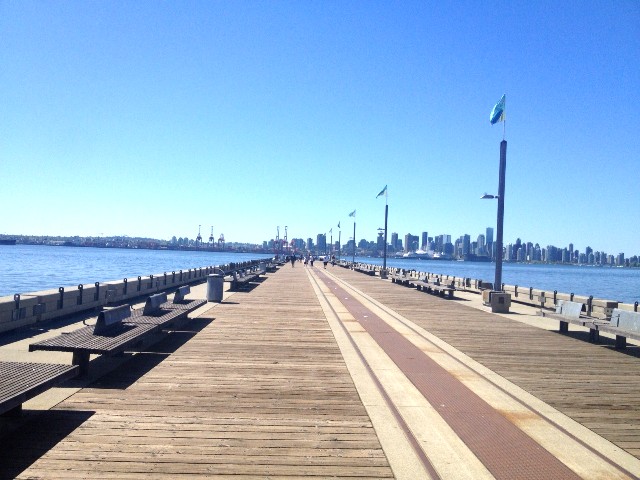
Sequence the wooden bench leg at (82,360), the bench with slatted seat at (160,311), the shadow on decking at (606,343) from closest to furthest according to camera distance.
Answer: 1. the wooden bench leg at (82,360)
2. the bench with slatted seat at (160,311)
3. the shadow on decking at (606,343)

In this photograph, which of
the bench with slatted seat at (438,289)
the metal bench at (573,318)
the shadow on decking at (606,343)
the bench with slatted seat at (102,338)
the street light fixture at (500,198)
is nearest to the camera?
the bench with slatted seat at (102,338)

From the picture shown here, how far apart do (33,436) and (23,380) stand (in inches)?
23.4

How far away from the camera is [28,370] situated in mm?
5871

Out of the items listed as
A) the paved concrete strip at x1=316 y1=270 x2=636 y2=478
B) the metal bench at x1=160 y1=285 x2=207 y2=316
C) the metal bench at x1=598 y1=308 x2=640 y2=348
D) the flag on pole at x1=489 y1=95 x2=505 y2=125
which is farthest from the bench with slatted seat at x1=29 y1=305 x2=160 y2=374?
the flag on pole at x1=489 y1=95 x2=505 y2=125

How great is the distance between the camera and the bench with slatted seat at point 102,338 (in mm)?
7031

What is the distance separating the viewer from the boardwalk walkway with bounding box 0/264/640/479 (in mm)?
4742

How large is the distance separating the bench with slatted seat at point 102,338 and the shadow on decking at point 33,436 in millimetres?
1287

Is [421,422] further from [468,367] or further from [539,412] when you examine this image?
[468,367]

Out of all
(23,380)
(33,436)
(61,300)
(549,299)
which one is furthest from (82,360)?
(549,299)

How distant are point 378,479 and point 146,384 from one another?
375 cm

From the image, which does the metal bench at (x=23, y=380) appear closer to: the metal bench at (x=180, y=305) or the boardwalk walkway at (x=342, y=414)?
the boardwalk walkway at (x=342, y=414)

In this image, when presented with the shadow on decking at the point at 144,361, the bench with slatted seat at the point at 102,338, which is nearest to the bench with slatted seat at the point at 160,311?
the shadow on decking at the point at 144,361

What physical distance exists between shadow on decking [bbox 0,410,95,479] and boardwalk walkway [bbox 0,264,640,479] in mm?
20

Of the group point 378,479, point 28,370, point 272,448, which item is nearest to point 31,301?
point 28,370
